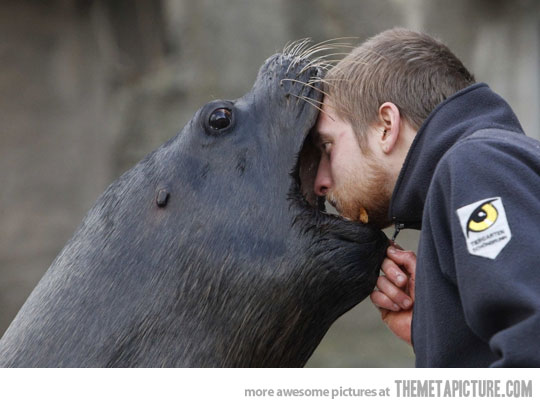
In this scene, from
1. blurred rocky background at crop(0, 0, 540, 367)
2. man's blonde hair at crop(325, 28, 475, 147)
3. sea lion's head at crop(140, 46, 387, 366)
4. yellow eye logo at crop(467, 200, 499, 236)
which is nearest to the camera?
yellow eye logo at crop(467, 200, 499, 236)

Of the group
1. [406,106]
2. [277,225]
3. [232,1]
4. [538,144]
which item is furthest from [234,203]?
[232,1]

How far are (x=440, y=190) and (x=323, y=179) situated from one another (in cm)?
56

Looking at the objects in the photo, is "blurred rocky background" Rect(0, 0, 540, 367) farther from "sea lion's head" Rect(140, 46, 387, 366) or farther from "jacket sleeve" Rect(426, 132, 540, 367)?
"jacket sleeve" Rect(426, 132, 540, 367)

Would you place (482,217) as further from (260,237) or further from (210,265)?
(210,265)

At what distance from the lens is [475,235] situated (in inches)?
72.0

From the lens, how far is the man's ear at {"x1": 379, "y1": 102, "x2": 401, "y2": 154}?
2.35 meters

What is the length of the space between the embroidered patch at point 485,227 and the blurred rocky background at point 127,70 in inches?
176

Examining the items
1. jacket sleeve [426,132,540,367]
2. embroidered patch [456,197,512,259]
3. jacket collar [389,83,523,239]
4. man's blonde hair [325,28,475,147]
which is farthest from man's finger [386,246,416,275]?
embroidered patch [456,197,512,259]

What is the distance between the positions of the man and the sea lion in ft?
0.38

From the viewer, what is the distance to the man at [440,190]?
178cm

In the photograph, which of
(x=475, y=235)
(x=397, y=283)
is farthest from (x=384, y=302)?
(x=475, y=235)

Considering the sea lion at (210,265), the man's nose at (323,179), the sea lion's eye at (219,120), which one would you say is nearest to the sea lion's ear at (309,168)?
the man's nose at (323,179)
